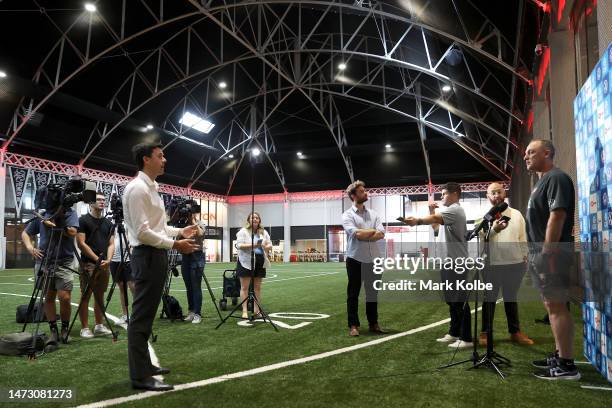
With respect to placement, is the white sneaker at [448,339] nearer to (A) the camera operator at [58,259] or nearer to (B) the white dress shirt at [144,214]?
(B) the white dress shirt at [144,214]

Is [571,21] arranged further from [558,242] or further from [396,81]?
[396,81]

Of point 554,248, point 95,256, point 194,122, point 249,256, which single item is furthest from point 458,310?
point 194,122

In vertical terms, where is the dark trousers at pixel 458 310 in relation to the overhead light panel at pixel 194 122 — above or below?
below

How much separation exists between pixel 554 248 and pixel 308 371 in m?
2.36

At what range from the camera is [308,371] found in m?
4.03

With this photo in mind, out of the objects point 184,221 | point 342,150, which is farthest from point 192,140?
point 184,221

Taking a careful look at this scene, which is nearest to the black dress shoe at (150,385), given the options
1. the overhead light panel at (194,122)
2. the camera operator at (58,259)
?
the camera operator at (58,259)

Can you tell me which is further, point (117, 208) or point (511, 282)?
point (511, 282)

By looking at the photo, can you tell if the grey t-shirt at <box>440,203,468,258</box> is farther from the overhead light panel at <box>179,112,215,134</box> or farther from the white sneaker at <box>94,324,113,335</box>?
the overhead light panel at <box>179,112,215,134</box>

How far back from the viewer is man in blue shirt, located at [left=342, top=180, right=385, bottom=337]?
569cm

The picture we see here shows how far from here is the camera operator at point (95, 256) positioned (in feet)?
18.6

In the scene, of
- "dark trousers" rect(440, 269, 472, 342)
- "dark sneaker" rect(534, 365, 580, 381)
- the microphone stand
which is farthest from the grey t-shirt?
"dark sneaker" rect(534, 365, 580, 381)

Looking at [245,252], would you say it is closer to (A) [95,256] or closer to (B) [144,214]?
(A) [95,256]

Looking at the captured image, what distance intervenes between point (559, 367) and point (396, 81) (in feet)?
80.1
